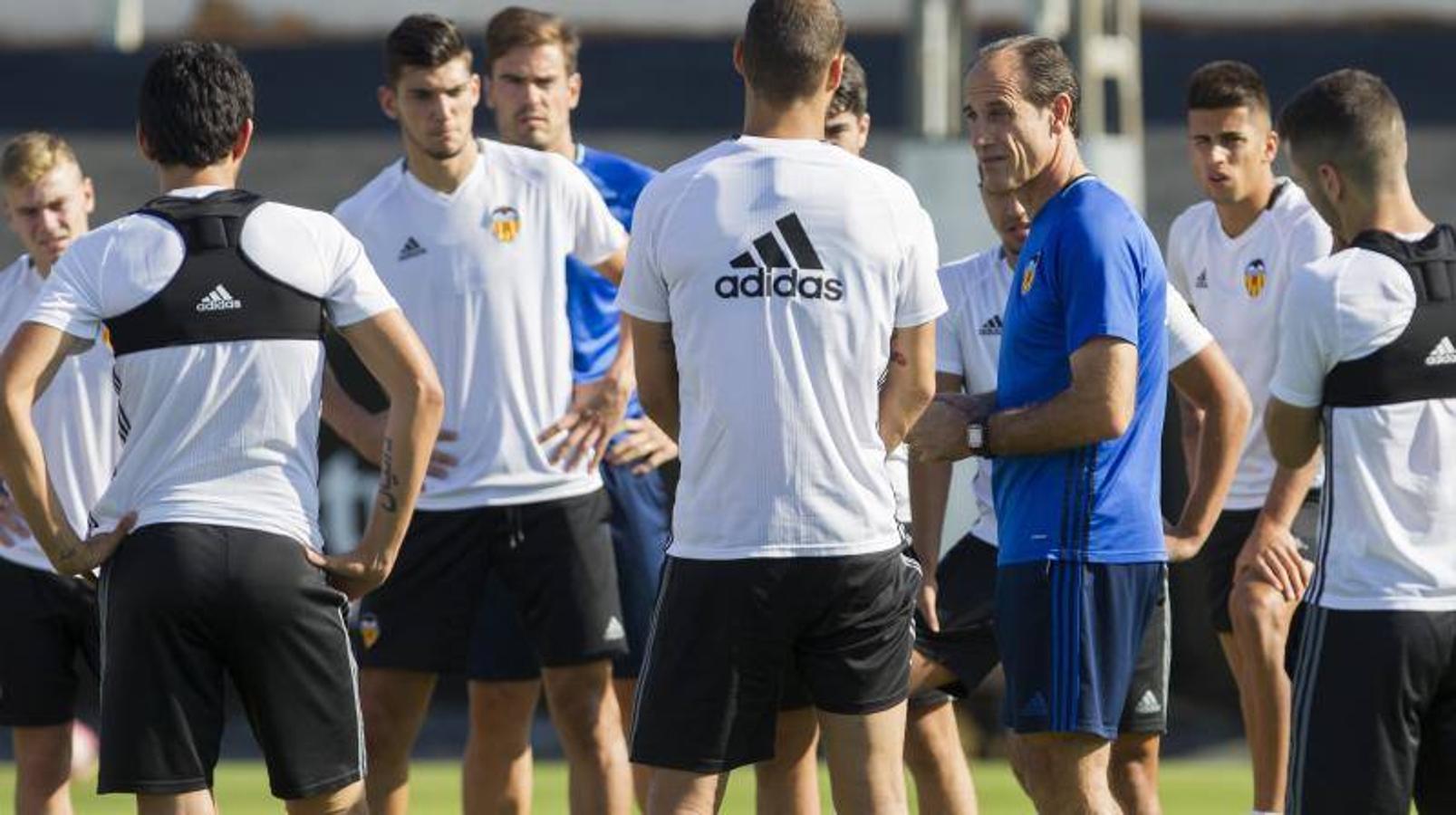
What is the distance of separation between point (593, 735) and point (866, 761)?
1954 mm

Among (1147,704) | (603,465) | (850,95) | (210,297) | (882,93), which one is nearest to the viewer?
(210,297)

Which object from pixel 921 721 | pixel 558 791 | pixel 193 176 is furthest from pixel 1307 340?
pixel 558 791

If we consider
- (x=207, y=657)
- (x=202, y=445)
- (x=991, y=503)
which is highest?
(x=202, y=445)

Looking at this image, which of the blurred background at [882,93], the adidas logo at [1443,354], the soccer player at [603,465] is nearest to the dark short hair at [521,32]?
the soccer player at [603,465]

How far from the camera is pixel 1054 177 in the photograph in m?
5.84

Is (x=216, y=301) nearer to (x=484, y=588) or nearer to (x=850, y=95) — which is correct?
(x=484, y=588)

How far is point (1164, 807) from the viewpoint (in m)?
9.98

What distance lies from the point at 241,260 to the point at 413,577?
1931mm

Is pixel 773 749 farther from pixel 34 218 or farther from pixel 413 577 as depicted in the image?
pixel 34 218

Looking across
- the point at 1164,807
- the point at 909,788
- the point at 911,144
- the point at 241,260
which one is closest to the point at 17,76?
the point at 911,144

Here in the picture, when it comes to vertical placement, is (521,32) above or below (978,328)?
above

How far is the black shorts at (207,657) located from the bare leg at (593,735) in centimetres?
166

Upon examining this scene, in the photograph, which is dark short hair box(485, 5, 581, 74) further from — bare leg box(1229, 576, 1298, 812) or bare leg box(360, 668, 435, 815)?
bare leg box(1229, 576, 1298, 812)

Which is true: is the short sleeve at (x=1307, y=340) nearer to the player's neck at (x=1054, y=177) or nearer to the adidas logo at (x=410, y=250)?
the player's neck at (x=1054, y=177)
